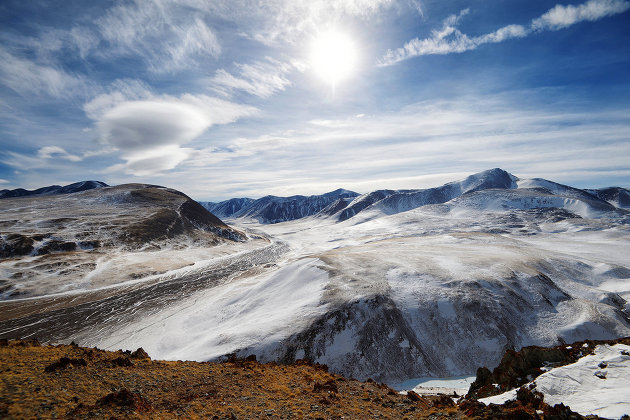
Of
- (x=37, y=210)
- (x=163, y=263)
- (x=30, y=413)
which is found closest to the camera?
(x=30, y=413)

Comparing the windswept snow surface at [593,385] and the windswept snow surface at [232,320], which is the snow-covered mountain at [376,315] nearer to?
the windswept snow surface at [232,320]

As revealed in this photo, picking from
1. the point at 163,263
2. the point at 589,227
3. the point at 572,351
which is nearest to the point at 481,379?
the point at 572,351

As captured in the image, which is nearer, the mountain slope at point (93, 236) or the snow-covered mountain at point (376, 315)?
A: the snow-covered mountain at point (376, 315)

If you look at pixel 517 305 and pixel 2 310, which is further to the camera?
pixel 2 310

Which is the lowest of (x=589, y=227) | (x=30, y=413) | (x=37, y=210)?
(x=589, y=227)

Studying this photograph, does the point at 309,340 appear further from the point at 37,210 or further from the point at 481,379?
the point at 37,210

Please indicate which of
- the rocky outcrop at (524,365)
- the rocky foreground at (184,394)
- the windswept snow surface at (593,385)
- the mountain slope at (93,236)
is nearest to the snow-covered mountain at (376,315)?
the rocky outcrop at (524,365)

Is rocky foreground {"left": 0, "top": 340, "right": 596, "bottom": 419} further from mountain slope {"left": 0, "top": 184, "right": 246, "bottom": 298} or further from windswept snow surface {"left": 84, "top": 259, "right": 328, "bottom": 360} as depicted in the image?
mountain slope {"left": 0, "top": 184, "right": 246, "bottom": 298}
